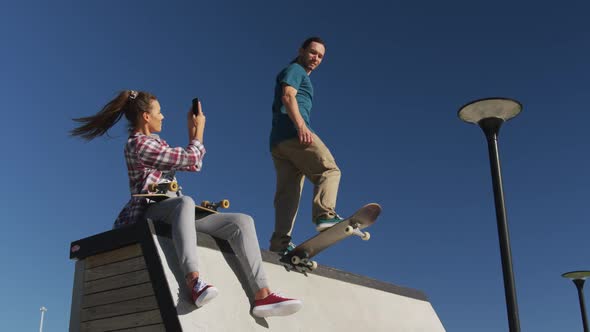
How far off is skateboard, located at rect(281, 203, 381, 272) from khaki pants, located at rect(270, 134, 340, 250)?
241 millimetres

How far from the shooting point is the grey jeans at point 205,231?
13.9 ft

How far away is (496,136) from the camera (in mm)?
7625

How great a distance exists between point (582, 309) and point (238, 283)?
38.7 feet

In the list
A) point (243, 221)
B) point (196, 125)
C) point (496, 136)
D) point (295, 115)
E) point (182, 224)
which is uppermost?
point (496, 136)

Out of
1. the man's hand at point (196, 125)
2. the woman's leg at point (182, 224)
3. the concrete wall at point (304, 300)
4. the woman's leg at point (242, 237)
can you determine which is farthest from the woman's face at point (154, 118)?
the concrete wall at point (304, 300)

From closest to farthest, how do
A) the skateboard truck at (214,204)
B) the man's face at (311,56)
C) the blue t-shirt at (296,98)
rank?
the skateboard truck at (214,204), the blue t-shirt at (296,98), the man's face at (311,56)

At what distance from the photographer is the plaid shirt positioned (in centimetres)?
452

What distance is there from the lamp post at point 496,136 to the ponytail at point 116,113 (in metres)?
4.17

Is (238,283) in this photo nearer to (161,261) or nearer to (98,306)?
(161,261)

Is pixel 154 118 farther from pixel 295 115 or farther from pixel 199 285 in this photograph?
pixel 295 115

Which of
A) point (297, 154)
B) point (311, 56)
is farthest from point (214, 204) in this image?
point (311, 56)

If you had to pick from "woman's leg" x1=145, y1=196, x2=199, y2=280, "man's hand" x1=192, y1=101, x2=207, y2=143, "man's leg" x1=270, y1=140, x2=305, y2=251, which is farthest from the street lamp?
"woman's leg" x1=145, y1=196, x2=199, y2=280

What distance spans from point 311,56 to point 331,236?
2083 mm

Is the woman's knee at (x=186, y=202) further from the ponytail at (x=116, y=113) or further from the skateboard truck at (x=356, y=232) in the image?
the skateboard truck at (x=356, y=232)
